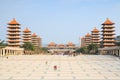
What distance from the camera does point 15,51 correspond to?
8681 centimetres

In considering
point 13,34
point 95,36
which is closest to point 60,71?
point 13,34

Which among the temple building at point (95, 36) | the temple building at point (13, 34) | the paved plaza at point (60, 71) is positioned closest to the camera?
the paved plaza at point (60, 71)

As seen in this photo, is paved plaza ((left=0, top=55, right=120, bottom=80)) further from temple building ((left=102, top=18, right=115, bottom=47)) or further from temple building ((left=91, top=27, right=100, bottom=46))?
temple building ((left=91, top=27, right=100, bottom=46))

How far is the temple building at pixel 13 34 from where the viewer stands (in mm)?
88844

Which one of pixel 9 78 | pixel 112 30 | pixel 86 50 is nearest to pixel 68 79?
pixel 9 78

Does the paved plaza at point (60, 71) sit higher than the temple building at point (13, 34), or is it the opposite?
the temple building at point (13, 34)

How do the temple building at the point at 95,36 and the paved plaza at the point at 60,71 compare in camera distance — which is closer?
the paved plaza at the point at 60,71

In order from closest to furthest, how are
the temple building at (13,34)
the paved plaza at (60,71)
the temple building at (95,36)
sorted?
the paved plaza at (60,71), the temple building at (13,34), the temple building at (95,36)

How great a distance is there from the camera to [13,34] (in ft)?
299

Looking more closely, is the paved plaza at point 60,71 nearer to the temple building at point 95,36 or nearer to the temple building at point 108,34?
the temple building at point 108,34

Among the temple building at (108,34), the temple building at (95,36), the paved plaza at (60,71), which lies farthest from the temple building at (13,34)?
the paved plaza at (60,71)

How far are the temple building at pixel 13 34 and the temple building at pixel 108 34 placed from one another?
92.8 feet

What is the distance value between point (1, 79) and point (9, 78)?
99 cm

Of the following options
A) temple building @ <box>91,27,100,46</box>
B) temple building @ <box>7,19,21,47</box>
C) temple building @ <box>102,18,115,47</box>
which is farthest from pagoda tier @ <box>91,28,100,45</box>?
temple building @ <box>7,19,21,47</box>
